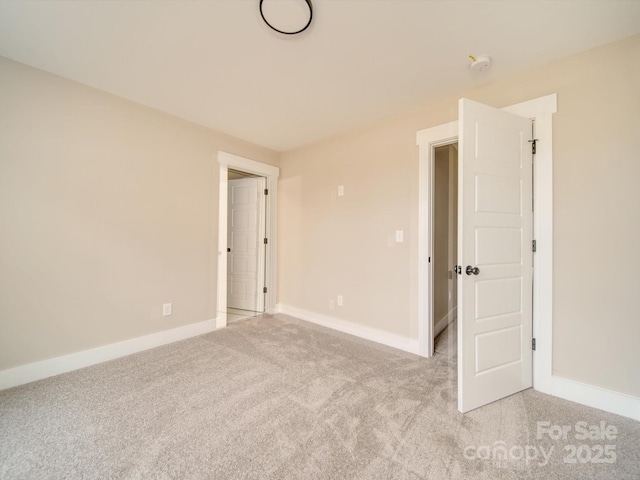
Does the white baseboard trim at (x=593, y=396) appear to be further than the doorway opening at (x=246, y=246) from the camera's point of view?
No

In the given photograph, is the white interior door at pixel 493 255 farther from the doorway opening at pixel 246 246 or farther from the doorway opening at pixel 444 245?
the doorway opening at pixel 246 246

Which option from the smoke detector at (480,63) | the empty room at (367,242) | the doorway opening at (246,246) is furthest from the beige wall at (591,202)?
the doorway opening at (246,246)

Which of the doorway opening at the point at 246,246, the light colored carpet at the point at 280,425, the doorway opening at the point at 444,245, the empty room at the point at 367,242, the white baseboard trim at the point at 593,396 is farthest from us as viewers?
the doorway opening at the point at 246,246

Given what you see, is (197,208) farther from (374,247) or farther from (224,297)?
(374,247)

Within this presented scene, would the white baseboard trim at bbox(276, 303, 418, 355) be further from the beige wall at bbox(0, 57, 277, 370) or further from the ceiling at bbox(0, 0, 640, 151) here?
the ceiling at bbox(0, 0, 640, 151)

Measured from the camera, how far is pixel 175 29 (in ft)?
5.40

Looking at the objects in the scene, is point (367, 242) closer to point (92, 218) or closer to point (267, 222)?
point (267, 222)

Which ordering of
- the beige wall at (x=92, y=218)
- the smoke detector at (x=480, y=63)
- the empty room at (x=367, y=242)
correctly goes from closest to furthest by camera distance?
the empty room at (x=367, y=242) → the smoke detector at (x=480, y=63) → the beige wall at (x=92, y=218)

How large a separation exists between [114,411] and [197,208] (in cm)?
202

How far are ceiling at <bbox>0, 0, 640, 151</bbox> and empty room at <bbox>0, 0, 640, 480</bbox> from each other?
0.02m

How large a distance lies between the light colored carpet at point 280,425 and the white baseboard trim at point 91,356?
101mm

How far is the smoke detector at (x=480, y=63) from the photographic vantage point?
6.13 ft

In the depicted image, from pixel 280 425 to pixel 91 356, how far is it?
6.43ft

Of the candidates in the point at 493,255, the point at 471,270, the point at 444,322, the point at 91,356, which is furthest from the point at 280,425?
the point at 444,322
